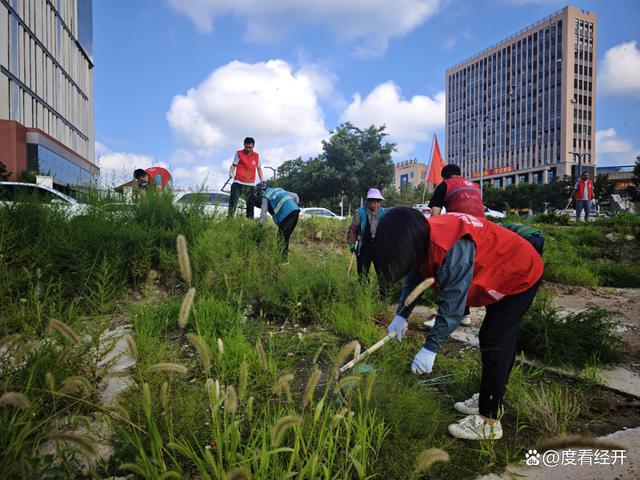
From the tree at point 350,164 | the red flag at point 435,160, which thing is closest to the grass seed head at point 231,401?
the red flag at point 435,160

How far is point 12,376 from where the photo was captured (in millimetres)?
2010

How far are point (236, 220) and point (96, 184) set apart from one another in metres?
1.93

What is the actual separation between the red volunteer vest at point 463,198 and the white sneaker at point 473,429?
8.55 feet

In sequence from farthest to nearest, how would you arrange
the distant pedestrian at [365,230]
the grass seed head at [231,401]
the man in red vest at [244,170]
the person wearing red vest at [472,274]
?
1. the man in red vest at [244,170]
2. the distant pedestrian at [365,230]
3. the person wearing red vest at [472,274]
4. the grass seed head at [231,401]

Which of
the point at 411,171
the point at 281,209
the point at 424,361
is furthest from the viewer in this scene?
the point at 411,171

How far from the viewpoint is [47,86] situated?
29422 mm

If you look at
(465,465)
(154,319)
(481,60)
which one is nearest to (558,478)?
(465,465)

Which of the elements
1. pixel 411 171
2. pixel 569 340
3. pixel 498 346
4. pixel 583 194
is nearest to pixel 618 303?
pixel 569 340

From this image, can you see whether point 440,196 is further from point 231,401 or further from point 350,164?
point 350,164

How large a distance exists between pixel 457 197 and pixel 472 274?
8.49 ft

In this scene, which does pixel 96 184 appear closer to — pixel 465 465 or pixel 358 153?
pixel 465 465

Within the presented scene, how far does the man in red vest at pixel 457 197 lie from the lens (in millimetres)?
4312

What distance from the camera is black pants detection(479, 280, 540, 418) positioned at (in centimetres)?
204

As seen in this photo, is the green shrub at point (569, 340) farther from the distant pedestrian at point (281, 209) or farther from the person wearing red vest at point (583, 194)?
the person wearing red vest at point (583, 194)
